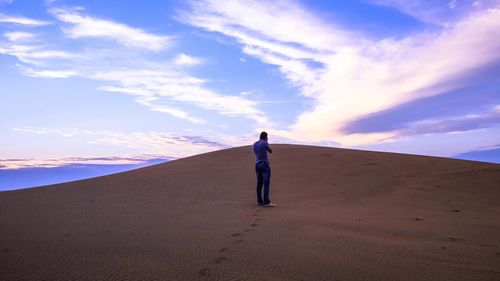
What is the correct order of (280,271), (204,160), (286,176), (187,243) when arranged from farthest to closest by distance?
1. (204,160)
2. (286,176)
3. (187,243)
4. (280,271)

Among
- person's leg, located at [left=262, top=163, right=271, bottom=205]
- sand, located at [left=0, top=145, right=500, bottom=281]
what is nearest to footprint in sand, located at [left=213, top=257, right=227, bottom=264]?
sand, located at [left=0, top=145, right=500, bottom=281]

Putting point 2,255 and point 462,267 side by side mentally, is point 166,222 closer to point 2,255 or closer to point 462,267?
point 2,255

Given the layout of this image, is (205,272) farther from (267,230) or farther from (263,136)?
(263,136)

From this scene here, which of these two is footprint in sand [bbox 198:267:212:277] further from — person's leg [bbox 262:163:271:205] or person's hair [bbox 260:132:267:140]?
person's hair [bbox 260:132:267:140]

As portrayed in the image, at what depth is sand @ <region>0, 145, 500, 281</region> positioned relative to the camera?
12.5 feet

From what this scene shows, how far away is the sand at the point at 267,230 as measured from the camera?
3.82m

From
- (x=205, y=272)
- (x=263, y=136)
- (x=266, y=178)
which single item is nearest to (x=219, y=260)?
(x=205, y=272)

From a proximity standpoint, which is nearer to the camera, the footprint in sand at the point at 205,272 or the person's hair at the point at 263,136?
the footprint in sand at the point at 205,272

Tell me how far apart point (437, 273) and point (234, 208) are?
212 inches

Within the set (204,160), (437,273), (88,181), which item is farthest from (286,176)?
(437,273)

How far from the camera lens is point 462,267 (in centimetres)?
403

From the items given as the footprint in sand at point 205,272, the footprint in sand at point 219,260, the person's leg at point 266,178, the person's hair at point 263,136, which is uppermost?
the person's hair at point 263,136

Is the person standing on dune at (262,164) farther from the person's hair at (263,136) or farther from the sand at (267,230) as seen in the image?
the sand at (267,230)

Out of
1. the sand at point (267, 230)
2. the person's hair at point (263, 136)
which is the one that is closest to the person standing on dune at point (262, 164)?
the person's hair at point (263, 136)
